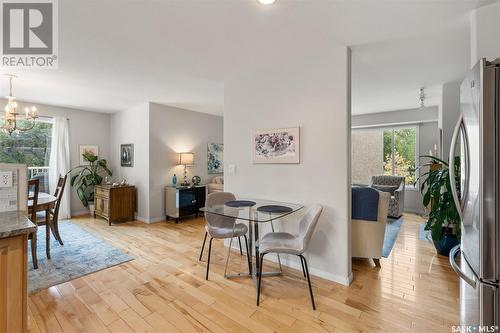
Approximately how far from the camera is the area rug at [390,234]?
3307 mm

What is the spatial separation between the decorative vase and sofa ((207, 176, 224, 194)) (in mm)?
3861

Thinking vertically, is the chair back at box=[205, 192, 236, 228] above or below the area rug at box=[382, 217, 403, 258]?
above

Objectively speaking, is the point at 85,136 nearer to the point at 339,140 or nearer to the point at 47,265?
the point at 47,265

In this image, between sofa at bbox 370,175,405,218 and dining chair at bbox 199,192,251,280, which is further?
sofa at bbox 370,175,405,218

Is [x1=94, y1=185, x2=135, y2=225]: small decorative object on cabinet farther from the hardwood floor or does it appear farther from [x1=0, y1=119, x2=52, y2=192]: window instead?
the hardwood floor

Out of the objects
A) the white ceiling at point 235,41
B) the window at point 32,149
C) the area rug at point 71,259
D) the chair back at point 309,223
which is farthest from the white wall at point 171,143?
the chair back at point 309,223

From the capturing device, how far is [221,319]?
1.89 meters

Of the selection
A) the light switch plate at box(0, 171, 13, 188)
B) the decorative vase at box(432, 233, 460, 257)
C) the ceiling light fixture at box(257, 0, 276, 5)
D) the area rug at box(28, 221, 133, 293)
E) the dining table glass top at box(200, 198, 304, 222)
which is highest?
the ceiling light fixture at box(257, 0, 276, 5)

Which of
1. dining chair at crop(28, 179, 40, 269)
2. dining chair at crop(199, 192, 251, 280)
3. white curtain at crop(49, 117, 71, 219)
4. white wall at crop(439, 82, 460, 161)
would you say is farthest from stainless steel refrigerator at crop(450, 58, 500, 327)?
white curtain at crop(49, 117, 71, 219)

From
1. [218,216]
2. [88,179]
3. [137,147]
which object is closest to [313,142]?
[218,216]

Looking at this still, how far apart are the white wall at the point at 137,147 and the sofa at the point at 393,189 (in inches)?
206

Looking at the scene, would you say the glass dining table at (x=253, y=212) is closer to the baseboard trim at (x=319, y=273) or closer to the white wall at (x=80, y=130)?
the baseboard trim at (x=319, y=273)

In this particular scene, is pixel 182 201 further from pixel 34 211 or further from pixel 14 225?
pixel 14 225

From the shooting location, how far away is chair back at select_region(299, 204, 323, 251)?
6.86 feet
